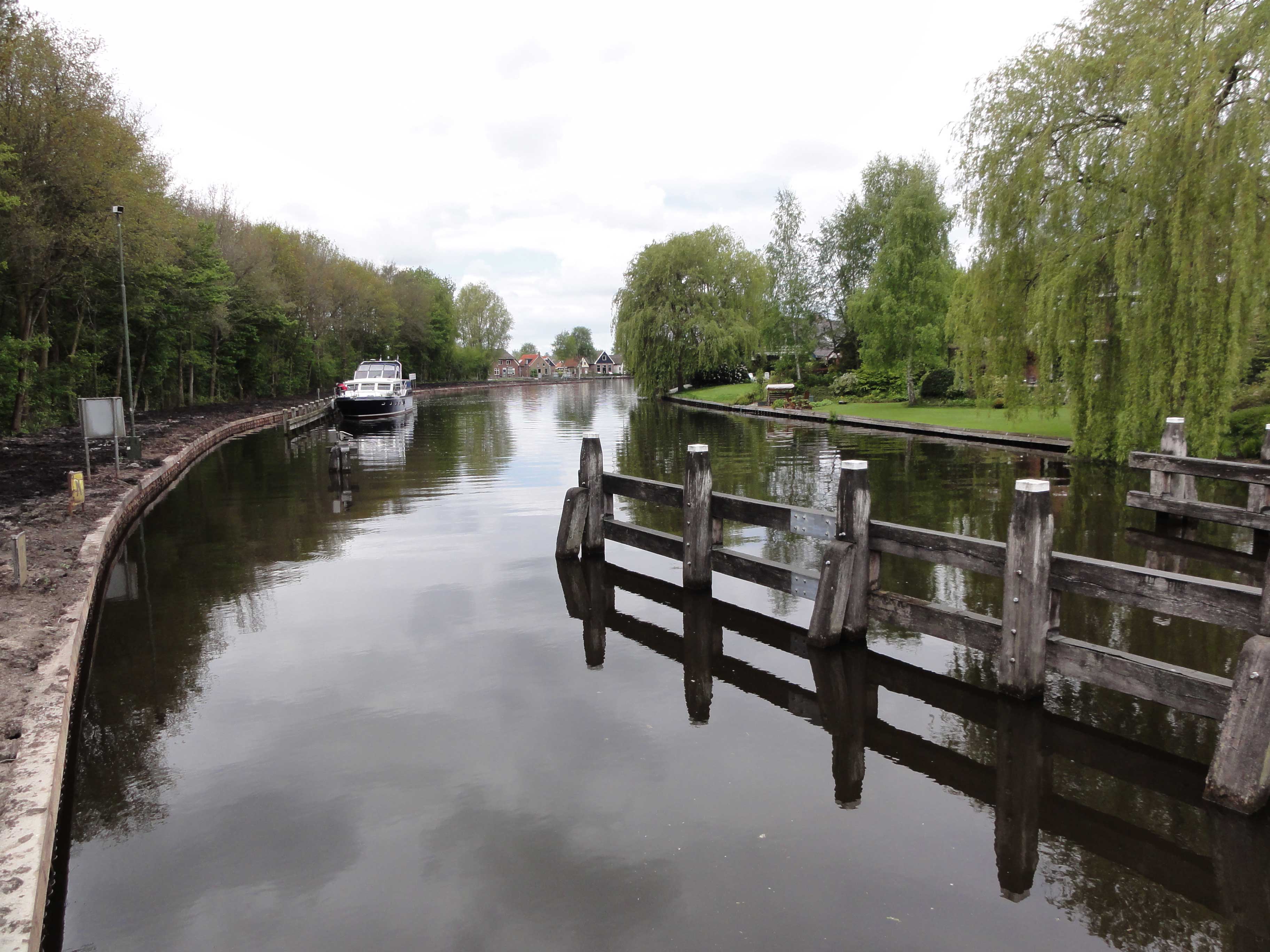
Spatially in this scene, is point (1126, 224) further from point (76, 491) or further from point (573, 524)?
point (76, 491)

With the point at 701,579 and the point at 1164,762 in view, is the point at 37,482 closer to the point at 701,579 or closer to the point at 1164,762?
the point at 701,579

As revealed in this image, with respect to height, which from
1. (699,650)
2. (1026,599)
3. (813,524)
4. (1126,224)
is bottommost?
(699,650)

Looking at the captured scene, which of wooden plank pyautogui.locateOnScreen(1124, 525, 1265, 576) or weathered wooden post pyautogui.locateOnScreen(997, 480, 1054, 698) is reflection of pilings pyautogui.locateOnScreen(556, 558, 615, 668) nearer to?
weathered wooden post pyautogui.locateOnScreen(997, 480, 1054, 698)

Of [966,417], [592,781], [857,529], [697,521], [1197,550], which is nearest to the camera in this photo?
[592,781]

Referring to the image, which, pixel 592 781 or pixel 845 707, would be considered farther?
pixel 845 707

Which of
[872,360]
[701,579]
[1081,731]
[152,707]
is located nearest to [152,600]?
[152,707]

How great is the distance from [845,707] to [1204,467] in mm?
7690

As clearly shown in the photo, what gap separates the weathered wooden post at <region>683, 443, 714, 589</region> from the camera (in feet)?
28.7

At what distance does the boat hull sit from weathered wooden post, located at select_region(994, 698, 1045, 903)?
3788 cm

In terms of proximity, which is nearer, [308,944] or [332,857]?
[308,944]

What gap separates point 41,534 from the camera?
11023mm

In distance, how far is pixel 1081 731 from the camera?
5965 millimetres

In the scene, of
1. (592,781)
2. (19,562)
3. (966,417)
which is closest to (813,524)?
(592,781)

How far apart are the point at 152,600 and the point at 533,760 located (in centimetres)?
611
